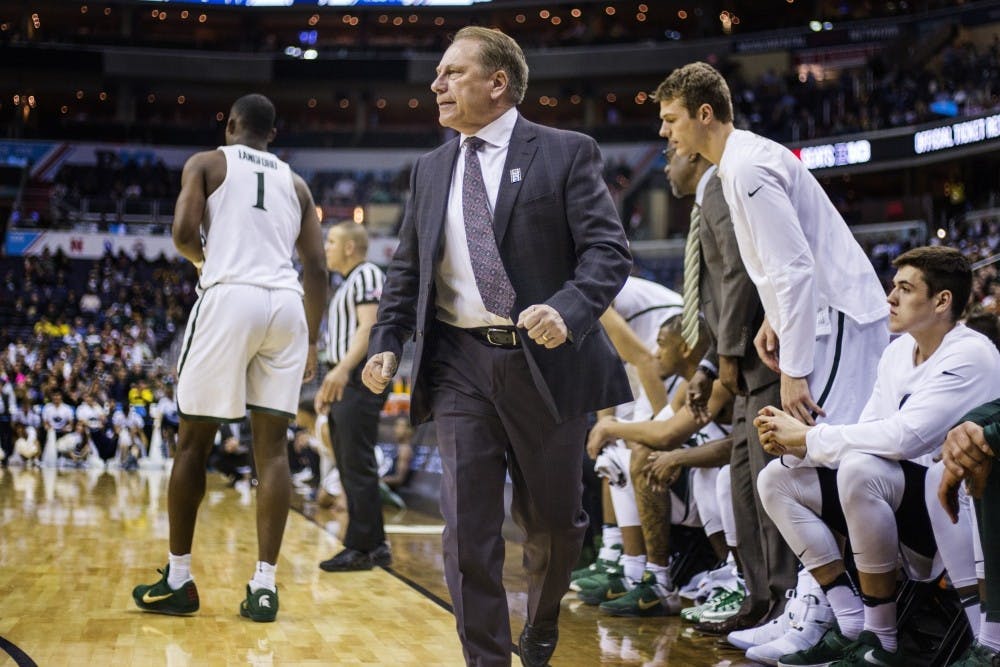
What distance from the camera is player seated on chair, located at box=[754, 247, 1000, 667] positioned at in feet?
10.0

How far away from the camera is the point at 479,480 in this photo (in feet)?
9.20

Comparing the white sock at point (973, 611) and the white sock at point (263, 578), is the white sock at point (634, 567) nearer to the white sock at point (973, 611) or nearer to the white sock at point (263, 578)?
the white sock at point (263, 578)

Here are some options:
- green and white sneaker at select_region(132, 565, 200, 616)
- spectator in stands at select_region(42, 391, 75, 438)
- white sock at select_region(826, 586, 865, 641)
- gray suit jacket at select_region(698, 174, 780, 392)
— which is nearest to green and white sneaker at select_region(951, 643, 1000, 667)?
white sock at select_region(826, 586, 865, 641)

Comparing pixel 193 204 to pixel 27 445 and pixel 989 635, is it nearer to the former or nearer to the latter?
pixel 989 635

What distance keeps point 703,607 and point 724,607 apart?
3.6 inches

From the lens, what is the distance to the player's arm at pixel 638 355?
4754 millimetres

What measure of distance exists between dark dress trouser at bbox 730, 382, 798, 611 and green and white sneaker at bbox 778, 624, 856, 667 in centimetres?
35

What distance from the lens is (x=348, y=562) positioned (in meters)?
5.52

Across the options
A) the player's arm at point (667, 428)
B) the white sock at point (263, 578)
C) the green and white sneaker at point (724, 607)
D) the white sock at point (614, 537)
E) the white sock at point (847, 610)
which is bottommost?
the green and white sneaker at point (724, 607)

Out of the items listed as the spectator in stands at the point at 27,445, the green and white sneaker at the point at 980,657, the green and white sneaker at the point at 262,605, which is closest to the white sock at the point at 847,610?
the green and white sneaker at the point at 980,657

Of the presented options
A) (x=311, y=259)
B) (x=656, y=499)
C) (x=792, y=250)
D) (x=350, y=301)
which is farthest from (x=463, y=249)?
(x=350, y=301)

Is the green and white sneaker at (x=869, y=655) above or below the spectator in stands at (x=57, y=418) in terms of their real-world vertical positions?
above

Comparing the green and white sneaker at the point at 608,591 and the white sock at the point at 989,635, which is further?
the green and white sneaker at the point at 608,591

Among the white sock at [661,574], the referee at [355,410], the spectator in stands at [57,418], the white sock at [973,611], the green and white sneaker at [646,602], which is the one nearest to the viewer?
the white sock at [973,611]
